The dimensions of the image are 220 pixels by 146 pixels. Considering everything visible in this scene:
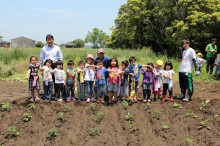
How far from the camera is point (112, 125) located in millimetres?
4738

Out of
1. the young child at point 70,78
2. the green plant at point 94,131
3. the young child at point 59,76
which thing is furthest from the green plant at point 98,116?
the young child at point 59,76

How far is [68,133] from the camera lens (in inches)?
173

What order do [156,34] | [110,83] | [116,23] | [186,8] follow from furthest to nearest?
[116,23] → [156,34] → [186,8] → [110,83]

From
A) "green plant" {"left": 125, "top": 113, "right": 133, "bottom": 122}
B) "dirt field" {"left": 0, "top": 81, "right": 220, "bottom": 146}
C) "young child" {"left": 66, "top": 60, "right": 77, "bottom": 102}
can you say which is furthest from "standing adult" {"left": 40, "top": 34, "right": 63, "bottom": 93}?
"green plant" {"left": 125, "top": 113, "right": 133, "bottom": 122}

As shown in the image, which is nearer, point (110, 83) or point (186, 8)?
point (110, 83)

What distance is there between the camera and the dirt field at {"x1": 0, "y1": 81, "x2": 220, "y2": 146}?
4.15 m

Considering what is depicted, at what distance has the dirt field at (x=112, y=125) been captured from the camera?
4148mm

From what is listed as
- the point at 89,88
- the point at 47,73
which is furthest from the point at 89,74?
the point at 47,73

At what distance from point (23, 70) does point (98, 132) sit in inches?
321

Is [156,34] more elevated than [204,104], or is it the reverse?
[156,34]

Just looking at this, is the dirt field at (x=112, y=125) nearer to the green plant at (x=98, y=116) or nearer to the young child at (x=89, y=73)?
the green plant at (x=98, y=116)

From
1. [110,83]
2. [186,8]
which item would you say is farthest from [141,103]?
[186,8]

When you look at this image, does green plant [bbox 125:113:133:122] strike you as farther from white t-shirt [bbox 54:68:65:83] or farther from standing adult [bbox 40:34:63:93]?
standing adult [bbox 40:34:63:93]

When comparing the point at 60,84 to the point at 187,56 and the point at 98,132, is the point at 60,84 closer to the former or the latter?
the point at 98,132
